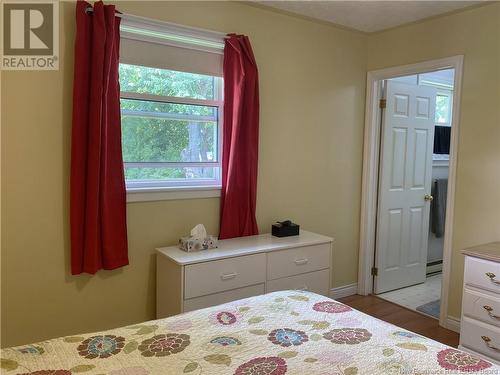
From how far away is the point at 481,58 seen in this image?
10.2 feet

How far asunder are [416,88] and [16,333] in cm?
377

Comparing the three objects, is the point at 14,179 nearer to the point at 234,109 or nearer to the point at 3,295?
the point at 3,295

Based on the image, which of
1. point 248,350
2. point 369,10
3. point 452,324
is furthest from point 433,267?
point 248,350

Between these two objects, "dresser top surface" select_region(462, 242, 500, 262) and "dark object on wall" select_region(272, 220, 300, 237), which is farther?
"dark object on wall" select_region(272, 220, 300, 237)

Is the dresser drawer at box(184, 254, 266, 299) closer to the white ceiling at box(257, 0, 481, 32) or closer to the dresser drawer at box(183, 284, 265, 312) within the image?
the dresser drawer at box(183, 284, 265, 312)

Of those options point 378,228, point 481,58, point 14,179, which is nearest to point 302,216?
point 378,228

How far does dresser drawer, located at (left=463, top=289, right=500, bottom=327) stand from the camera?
8.57ft

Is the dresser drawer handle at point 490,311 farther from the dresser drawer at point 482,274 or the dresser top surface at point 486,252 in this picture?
the dresser top surface at point 486,252

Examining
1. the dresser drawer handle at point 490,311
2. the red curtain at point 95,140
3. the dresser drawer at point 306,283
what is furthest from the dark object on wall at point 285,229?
the dresser drawer handle at point 490,311

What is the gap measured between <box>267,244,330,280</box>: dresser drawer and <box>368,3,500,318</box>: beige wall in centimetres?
103

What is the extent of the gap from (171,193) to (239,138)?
Answer: 25.2 inches

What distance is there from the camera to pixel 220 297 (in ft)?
8.96

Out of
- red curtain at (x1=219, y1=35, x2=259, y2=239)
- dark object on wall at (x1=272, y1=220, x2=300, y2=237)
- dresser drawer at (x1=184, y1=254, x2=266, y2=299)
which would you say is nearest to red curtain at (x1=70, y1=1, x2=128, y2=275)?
dresser drawer at (x1=184, y1=254, x2=266, y2=299)

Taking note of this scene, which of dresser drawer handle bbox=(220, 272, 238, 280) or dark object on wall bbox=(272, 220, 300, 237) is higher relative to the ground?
dark object on wall bbox=(272, 220, 300, 237)
